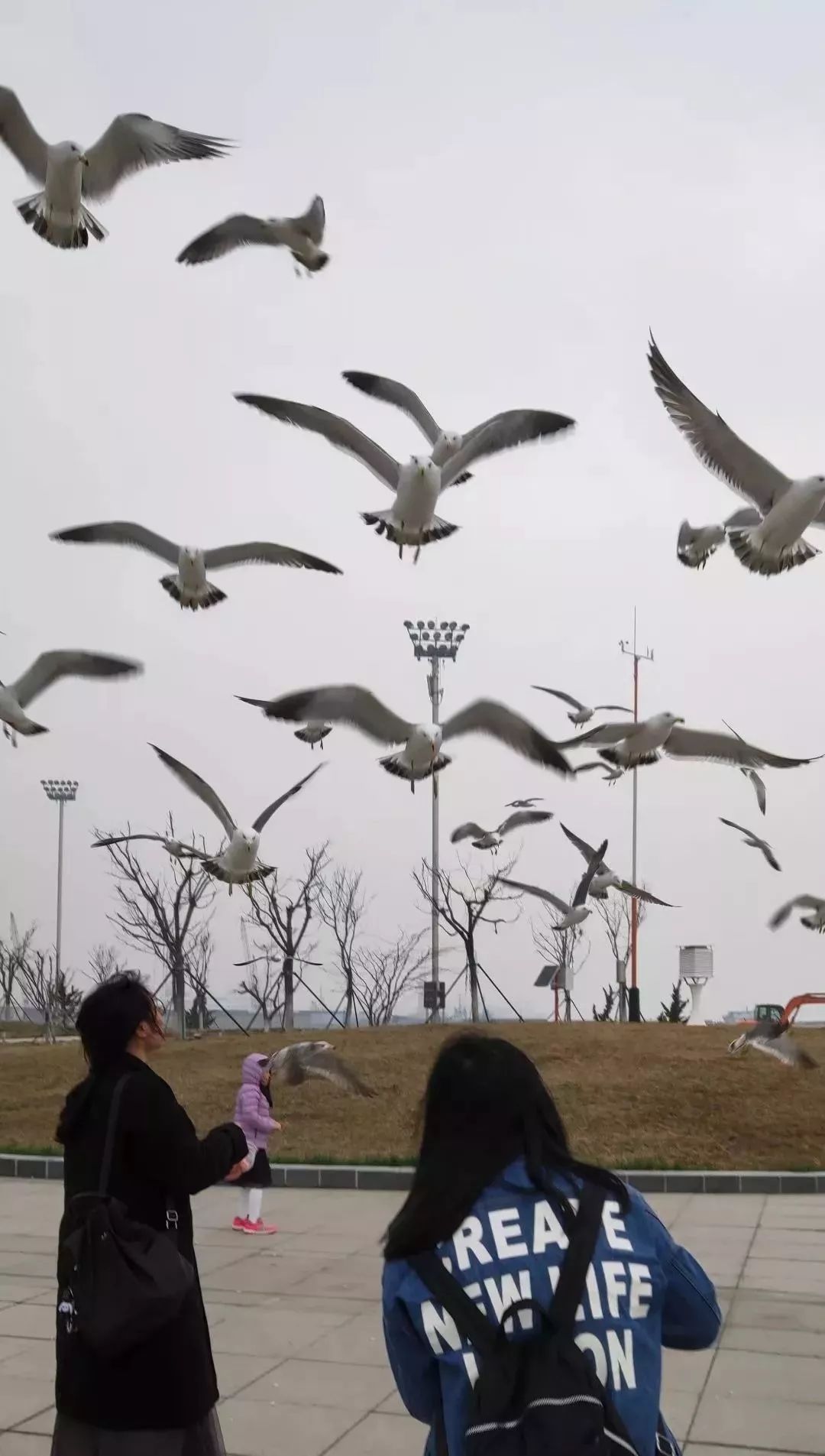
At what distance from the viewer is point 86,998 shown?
12.1 ft

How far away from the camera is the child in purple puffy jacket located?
32.9ft

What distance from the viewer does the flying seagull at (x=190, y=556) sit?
34.5 feet

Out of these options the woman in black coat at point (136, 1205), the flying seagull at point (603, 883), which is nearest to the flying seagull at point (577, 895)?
the flying seagull at point (603, 883)

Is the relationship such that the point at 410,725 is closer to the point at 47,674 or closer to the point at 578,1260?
the point at 47,674

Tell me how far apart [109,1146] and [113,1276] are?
297 mm

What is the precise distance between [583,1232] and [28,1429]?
408cm

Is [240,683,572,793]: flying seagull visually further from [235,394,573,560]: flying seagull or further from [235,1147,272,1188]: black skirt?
[235,1147,272,1188]: black skirt

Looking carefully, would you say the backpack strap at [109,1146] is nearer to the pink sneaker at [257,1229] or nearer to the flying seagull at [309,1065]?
the flying seagull at [309,1065]

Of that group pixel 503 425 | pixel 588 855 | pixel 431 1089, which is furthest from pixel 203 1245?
pixel 588 855

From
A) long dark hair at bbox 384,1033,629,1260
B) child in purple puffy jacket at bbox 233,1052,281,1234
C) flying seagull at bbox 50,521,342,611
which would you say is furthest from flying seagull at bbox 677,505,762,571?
long dark hair at bbox 384,1033,629,1260

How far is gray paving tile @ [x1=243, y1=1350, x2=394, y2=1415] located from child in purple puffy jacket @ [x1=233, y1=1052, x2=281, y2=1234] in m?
3.42

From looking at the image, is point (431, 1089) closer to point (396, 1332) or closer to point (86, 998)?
point (396, 1332)

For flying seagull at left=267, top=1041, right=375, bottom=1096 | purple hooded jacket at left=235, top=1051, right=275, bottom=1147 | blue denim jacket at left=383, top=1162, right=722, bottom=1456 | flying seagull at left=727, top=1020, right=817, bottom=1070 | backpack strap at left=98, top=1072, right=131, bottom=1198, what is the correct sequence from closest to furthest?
blue denim jacket at left=383, top=1162, right=722, bottom=1456
backpack strap at left=98, top=1072, right=131, bottom=1198
flying seagull at left=267, top=1041, right=375, bottom=1096
purple hooded jacket at left=235, top=1051, right=275, bottom=1147
flying seagull at left=727, top=1020, right=817, bottom=1070

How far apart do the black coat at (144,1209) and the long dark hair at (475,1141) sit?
115 cm
